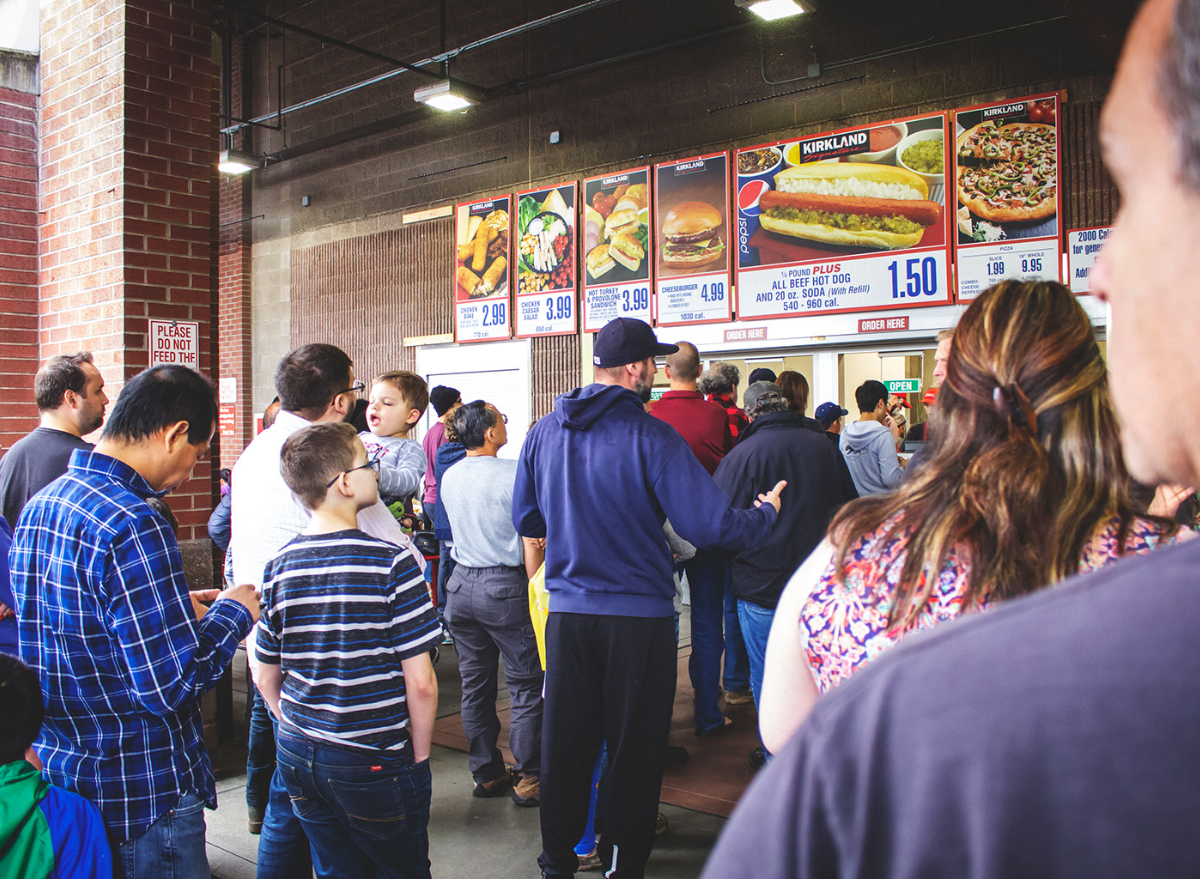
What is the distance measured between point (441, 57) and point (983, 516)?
9461 millimetres

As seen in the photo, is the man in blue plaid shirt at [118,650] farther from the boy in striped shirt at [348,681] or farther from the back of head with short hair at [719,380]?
the back of head with short hair at [719,380]

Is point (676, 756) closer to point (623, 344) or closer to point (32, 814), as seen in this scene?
point (623, 344)

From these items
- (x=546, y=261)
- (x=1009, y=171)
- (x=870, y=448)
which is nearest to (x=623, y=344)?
(x=870, y=448)

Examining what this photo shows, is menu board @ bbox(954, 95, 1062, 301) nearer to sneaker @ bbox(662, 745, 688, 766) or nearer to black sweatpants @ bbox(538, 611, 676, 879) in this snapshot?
sneaker @ bbox(662, 745, 688, 766)

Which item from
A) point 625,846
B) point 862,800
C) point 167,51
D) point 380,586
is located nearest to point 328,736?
point 380,586

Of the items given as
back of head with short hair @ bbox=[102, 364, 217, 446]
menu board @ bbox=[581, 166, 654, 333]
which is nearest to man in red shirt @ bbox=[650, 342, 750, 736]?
back of head with short hair @ bbox=[102, 364, 217, 446]

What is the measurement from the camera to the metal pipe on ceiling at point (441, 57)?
28.8 feet

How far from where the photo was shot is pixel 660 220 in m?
8.91

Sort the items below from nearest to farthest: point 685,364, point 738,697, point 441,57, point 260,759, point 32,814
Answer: point 32,814, point 260,759, point 685,364, point 738,697, point 441,57

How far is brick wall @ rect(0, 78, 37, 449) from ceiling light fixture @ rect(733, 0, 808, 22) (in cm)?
469

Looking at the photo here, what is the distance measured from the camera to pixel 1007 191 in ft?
22.9

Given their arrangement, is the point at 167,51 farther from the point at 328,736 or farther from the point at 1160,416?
the point at 1160,416

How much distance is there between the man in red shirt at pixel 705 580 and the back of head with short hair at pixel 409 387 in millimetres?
1206

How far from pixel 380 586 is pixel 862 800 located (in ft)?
6.61
